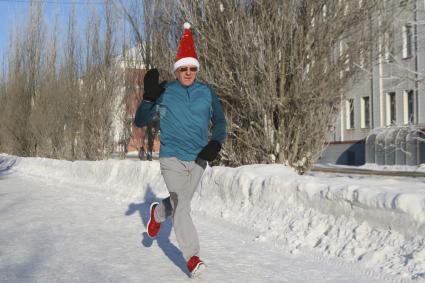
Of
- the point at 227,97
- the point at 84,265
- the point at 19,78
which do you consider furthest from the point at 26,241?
the point at 19,78

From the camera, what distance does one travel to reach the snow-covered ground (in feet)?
15.8

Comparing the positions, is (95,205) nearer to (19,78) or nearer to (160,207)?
(160,207)

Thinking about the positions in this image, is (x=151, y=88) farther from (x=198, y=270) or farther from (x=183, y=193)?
(x=198, y=270)

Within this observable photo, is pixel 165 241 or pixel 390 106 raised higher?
pixel 390 106

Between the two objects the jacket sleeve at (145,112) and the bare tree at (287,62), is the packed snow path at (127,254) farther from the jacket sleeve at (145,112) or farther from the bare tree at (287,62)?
the bare tree at (287,62)

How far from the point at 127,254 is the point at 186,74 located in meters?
2.07

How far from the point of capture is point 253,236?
6.72 metres

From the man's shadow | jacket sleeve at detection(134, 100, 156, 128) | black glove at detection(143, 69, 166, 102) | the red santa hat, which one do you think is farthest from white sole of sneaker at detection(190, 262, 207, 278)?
the red santa hat

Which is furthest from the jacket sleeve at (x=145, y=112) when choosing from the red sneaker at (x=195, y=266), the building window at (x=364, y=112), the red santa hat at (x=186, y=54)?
the building window at (x=364, y=112)

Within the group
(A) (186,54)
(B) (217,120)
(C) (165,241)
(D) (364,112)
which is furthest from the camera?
(D) (364,112)

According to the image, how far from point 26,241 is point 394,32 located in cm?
723

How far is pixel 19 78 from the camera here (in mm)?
32844

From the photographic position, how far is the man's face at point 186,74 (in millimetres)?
4758

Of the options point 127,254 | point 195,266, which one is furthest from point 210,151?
point 127,254
